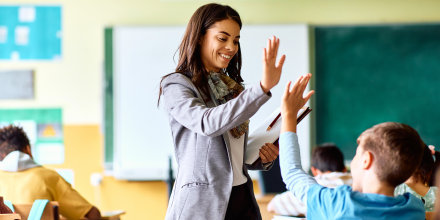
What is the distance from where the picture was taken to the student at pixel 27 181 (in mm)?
2932

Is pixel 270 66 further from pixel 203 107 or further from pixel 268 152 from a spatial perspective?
pixel 268 152

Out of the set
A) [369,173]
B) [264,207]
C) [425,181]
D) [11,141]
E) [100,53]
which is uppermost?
[100,53]

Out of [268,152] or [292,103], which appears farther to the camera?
[268,152]

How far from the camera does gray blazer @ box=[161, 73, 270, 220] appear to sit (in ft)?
4.67

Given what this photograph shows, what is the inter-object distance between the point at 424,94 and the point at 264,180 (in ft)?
5.76

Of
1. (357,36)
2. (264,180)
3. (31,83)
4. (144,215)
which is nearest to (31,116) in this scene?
(31,83)

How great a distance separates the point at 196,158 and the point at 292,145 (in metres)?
0.30

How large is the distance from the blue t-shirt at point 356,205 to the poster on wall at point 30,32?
4.24 metres

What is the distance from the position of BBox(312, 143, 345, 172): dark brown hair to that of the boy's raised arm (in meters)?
1.95

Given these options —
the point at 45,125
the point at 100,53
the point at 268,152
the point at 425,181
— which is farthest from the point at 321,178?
the point at 45,125

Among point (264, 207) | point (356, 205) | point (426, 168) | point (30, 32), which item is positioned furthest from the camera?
point (30, 32)

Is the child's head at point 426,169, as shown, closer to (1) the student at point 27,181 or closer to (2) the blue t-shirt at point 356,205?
(2) the blue t-shirt at point 356,205

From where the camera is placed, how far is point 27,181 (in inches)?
116

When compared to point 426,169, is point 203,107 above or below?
above
